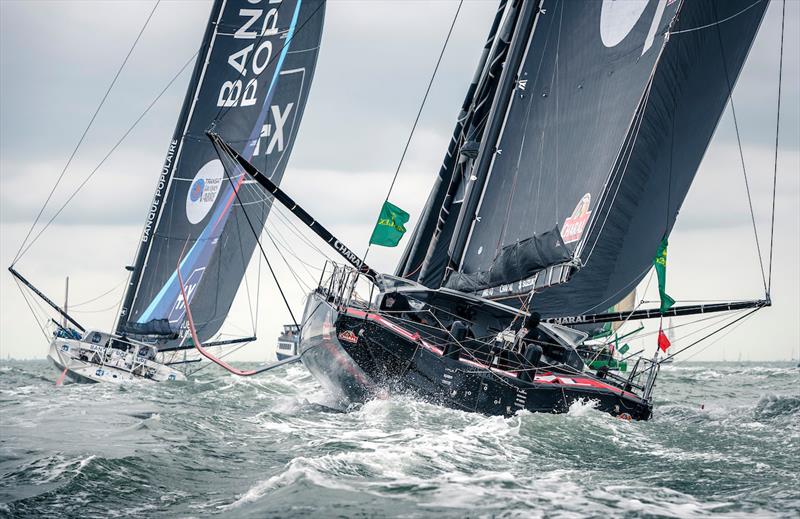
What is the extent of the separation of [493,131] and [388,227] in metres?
2.90

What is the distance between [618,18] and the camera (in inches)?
649

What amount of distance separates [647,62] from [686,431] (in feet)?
19.5

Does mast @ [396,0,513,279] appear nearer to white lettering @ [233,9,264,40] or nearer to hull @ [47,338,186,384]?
hull @ [47,338,186,384]

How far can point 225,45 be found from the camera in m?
27.1

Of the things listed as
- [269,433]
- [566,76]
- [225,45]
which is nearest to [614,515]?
[269,433]

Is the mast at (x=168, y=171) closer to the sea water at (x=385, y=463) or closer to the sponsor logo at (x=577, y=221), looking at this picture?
the sea water at (x=385, y=463)

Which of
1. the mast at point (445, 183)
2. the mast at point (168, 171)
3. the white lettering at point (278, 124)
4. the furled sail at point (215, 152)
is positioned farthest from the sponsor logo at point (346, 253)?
the white lettering at point (278, 124)

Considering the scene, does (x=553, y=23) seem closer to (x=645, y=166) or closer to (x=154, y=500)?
(x=645, y=166)

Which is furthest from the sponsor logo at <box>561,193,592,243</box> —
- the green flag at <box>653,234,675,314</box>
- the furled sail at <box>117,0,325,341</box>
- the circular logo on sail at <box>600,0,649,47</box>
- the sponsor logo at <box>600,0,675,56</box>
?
Result: the furled sail at <box>117,0,325,341</box>

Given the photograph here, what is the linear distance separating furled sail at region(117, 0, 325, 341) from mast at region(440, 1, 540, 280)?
956cm

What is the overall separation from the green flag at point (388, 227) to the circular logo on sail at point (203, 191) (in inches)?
445

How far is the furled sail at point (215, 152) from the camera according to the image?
2708 centimetres

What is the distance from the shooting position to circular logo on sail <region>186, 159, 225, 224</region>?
2758cm

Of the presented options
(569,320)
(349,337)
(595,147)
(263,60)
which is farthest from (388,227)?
(263,60)
